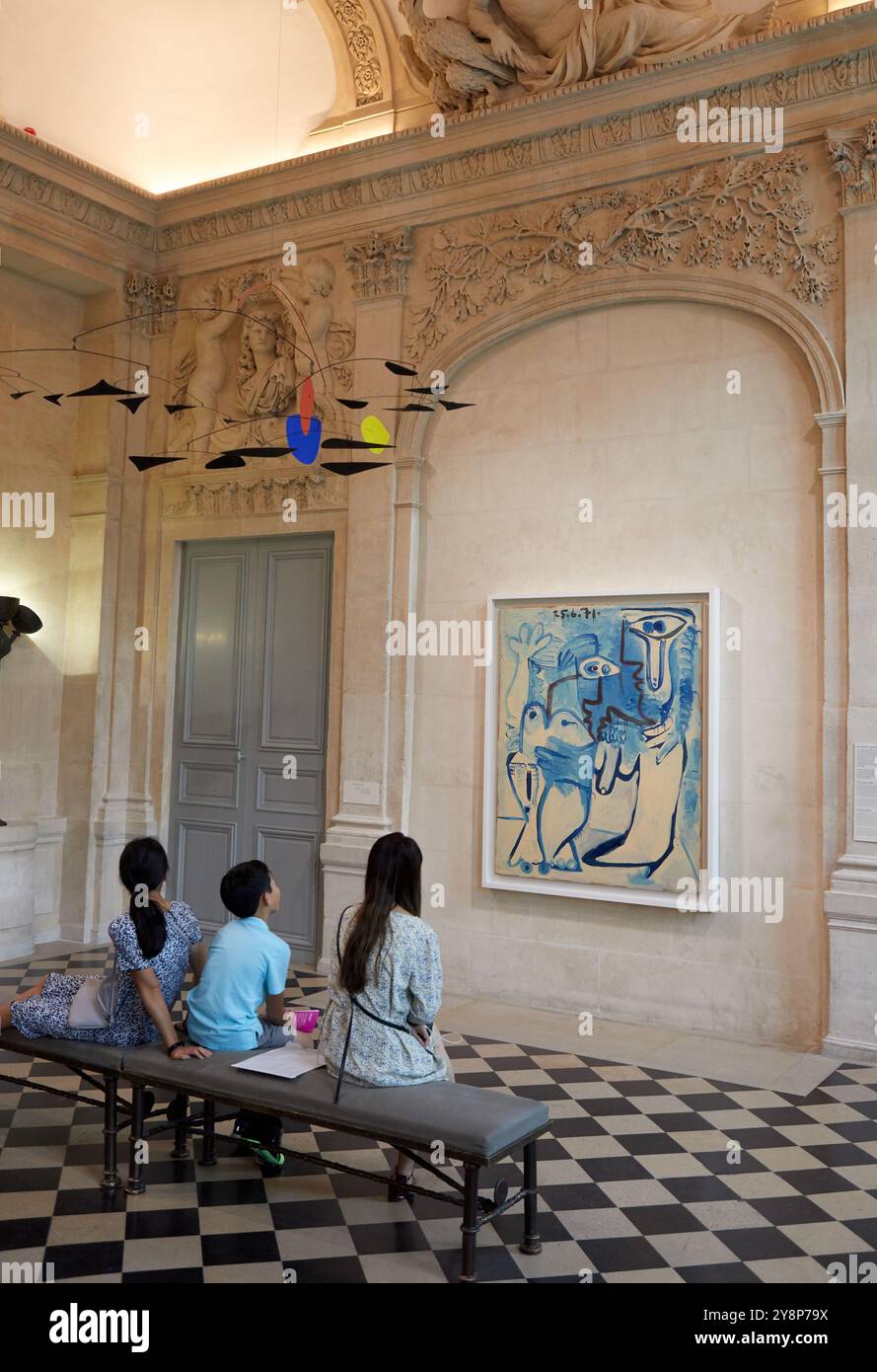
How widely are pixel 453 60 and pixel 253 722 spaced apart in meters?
5.20

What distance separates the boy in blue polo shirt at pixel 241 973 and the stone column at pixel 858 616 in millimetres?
3531

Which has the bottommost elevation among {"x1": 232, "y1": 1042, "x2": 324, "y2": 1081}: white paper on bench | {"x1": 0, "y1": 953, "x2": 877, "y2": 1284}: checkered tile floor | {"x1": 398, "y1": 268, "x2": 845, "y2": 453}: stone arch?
{"x1": 0, "y1": 953, "x2": 877, "y2": 1284}: checkered tile floor

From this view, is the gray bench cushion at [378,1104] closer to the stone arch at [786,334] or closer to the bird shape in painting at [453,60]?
the stone arch at [786,334]

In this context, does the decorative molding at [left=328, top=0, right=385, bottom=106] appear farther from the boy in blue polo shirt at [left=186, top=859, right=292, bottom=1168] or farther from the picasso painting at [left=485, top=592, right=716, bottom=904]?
the boy in blue polo shirt at [left=186, top=859, right=292, bottom=1168]

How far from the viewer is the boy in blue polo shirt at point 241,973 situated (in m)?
4.51

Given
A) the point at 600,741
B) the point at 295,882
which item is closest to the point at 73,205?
the point at 295,882

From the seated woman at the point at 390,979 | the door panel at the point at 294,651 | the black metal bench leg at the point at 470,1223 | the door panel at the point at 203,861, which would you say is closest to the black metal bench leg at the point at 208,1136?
the seated woman at the point at 390,979

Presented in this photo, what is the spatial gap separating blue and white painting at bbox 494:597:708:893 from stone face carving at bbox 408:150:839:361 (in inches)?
86.2

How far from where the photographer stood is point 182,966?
4.77 meters

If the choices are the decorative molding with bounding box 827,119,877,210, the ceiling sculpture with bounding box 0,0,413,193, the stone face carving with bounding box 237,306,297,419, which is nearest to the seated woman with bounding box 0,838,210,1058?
the stone face carving with bounding box 237,306,297,419

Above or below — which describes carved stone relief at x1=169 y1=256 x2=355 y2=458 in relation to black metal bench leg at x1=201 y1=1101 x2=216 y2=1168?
above

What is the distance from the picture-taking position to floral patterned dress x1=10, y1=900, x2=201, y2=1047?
15.0ft

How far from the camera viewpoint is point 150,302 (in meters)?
9.64
